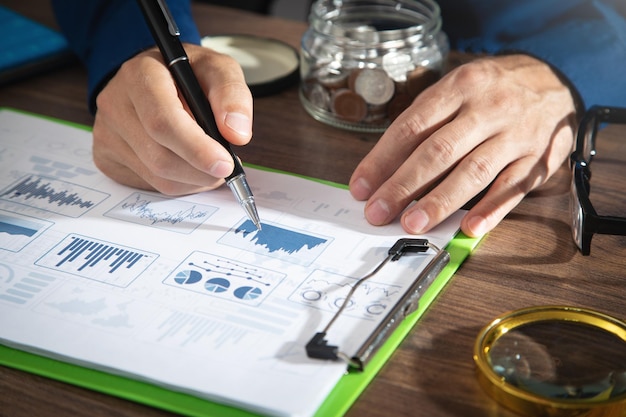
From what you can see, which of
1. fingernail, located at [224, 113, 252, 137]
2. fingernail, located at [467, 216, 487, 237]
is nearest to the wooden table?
fingernail, located at [467, 216, 487, 237]

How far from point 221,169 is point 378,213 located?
154 millimetres

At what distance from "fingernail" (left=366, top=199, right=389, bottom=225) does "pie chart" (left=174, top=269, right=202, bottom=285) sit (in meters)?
0.18

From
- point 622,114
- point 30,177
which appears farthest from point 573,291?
point 30,177

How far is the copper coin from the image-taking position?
0.92 meters

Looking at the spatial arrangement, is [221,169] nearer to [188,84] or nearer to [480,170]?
[188,84]

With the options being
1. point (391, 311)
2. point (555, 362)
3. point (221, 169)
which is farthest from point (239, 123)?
point (555, 362)

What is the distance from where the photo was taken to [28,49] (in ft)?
3.69

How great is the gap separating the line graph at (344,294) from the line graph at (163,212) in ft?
0.49

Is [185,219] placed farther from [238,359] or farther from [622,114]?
[622,114]

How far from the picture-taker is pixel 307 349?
0.57m

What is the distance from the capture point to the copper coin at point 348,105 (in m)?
0.92

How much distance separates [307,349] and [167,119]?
296 millimetres

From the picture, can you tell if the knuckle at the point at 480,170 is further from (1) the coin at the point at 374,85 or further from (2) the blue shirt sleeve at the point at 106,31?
(2) the blue shirt sleeve at the point at 106,31

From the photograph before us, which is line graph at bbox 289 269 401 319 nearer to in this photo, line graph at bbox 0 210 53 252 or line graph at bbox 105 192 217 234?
line graph at bbox 105 192 217 234
